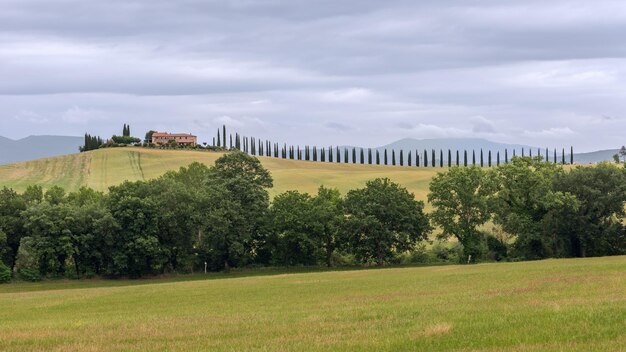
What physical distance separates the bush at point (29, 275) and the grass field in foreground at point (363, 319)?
40.8 meters

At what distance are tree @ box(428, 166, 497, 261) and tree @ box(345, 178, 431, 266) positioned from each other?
3463mm

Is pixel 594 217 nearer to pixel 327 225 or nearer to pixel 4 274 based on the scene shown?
pixel 327 225

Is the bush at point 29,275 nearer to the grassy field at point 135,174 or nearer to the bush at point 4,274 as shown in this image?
the bush at point 4,274

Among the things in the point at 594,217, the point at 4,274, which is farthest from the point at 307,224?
the point at 4,274

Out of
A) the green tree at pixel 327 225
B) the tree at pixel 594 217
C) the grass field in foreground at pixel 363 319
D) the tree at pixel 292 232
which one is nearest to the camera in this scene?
the grass field in foreground at pixel 363 319

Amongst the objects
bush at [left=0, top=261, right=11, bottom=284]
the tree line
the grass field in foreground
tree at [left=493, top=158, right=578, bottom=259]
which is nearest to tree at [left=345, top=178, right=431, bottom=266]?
the tree line

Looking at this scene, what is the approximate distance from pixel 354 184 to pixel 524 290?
434 feet

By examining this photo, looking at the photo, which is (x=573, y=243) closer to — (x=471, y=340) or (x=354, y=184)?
(x=471, y=340)

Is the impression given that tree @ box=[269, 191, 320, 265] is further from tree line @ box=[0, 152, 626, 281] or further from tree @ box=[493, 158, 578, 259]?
tree @ box=[493, 158, 578, 259]

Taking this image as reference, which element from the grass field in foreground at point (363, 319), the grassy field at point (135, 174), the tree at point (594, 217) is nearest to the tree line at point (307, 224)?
the tree at point (594, 217)

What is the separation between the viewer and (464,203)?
9044 centimetres

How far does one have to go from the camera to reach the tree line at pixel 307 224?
85.0 m

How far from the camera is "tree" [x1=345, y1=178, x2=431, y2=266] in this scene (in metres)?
91.7

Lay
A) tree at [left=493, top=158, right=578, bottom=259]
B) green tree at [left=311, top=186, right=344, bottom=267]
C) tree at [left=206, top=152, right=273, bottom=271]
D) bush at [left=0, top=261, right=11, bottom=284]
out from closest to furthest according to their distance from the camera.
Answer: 1. bush at [left=0, top=261, right=11, bottom=284]
2. tree at [left=493, top=158, right=578, bottom=259]
3. tree at [left=206, top=152, right=273, bottom=271]
4. green tree at [left=311, top=186, right=344, bottom=267]
